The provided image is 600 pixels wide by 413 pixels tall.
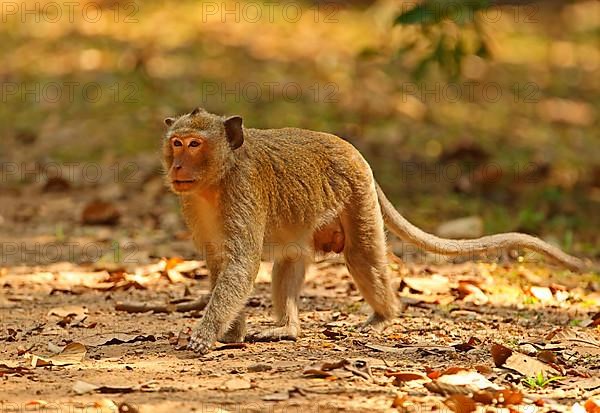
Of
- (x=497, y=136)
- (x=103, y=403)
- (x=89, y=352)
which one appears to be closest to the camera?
(x=103, y=403)

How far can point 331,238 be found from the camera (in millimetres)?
7535

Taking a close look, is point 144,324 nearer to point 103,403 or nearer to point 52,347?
point 52,347

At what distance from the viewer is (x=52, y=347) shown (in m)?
6.71

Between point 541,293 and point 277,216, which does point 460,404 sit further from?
point 541,293

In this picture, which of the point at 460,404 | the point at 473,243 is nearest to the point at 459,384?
the point at 460,404

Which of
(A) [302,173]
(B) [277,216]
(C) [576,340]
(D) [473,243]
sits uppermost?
(A) [302,173]

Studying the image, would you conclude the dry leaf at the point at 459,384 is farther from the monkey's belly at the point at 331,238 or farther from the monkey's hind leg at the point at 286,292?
the monkey's belly at the point at 331,238

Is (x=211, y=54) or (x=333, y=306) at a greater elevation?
(x=211, y=54)

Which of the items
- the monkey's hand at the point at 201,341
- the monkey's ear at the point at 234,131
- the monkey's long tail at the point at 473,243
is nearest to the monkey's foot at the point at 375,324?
the monkey's long tail at the point at 473,243

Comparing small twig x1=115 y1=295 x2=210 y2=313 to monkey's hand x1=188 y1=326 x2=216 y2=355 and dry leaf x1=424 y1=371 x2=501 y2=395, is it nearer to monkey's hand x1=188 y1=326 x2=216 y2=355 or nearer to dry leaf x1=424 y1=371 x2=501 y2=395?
monkey's hand x1=188 y1=326 x2=216 y2=355


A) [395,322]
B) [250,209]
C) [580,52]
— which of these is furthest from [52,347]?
[580,52]

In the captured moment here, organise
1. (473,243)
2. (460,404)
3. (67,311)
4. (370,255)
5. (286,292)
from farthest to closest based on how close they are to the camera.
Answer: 1. (67,311)
2. (473,243)
3. (370,255)
4. (286,292)
5. (460,404)

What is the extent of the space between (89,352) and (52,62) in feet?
33.1

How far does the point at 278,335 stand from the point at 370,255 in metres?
0.95
